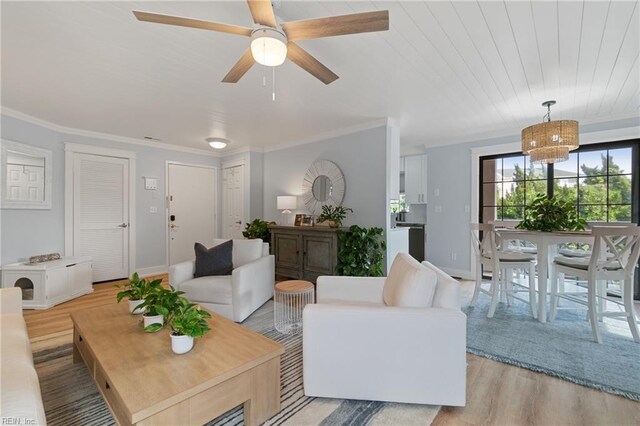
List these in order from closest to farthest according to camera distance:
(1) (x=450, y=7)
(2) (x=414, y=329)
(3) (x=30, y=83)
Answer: (2) (x=414, y=329) < (1) (x=450, y=7) < (3) (x=30, y=83)

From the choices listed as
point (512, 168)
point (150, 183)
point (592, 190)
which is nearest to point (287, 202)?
point (150, 183)

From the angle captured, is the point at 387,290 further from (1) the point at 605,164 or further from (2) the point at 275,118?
(1) the point at 605,164

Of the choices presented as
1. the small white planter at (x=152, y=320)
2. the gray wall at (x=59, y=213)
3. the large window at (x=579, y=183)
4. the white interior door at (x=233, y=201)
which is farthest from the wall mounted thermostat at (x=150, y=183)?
the large window at (x=579, y=183)

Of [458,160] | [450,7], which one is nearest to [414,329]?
[450,7]

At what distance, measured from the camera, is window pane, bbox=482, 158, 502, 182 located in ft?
14.7

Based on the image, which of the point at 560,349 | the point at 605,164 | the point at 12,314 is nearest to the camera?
the point at 12,314

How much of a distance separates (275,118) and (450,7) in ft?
8.02

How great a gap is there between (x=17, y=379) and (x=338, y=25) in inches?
83.1

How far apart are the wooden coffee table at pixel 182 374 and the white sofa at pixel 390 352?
0.88ft

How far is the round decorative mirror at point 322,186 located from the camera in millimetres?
4277

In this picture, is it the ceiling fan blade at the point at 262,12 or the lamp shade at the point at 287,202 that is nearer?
the ceiling fan blade at the point at 262,12

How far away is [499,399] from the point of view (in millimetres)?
1693

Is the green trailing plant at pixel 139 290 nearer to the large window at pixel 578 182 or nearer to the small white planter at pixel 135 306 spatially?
the small white planter at pixel 135 306

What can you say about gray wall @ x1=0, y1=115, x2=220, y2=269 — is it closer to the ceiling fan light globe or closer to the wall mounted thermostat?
the wall mounted thermostat
